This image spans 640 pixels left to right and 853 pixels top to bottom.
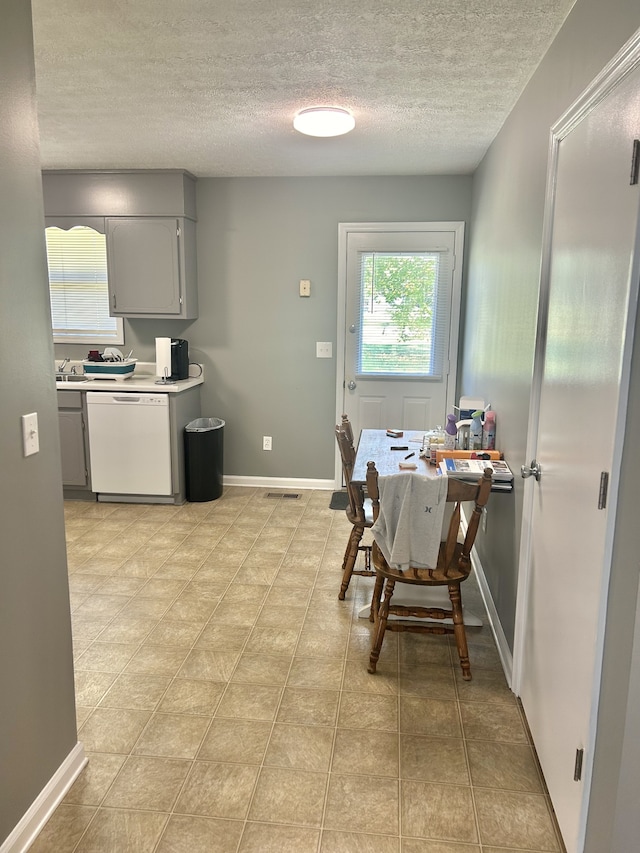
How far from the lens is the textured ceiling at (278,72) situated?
2.07 metres

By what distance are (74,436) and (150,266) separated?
4.68 ft

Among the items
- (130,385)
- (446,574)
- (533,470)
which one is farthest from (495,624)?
(130,385)

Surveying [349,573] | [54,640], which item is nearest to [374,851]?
[54,640]

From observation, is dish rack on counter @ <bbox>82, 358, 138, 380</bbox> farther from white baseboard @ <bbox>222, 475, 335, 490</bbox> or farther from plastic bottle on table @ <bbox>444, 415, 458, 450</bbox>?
plastic bottle on table @ <bbox>444, 415, 458, 450</bbox>

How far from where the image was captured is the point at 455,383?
16.1 ft

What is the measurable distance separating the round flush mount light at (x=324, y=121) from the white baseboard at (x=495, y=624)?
8.24ft

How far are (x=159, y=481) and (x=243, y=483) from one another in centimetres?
83

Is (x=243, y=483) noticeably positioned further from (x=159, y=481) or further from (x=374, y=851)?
(x=374, y=851)

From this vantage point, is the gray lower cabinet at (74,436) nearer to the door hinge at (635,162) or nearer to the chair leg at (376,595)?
the chair leg at (376,595)

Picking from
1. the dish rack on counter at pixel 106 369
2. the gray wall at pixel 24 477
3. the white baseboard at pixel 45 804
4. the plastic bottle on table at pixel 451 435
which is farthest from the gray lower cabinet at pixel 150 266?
the white baseboard at pixel 45 804

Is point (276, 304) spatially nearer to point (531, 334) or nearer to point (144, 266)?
point (144, 266)

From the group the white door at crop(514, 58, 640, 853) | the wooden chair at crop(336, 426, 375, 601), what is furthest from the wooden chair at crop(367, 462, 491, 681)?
the wooden chair at crop(336, 426, 375, 601)

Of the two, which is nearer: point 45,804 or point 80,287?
point 45,804

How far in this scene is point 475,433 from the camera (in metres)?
3.31
